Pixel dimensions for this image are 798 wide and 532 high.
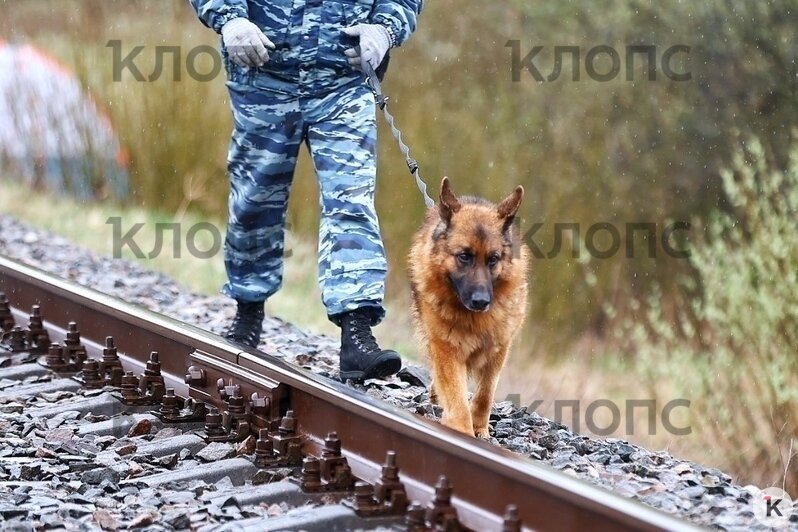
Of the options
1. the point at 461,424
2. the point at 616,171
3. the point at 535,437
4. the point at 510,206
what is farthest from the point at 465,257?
the point at 616,171

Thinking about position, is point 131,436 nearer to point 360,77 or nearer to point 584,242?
point 360,77

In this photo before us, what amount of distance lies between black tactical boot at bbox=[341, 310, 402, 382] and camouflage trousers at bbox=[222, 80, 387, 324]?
0.07m

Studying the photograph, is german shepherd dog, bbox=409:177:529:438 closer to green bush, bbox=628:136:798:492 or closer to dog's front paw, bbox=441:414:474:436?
dog's front paw, bbox=441:414:474:436

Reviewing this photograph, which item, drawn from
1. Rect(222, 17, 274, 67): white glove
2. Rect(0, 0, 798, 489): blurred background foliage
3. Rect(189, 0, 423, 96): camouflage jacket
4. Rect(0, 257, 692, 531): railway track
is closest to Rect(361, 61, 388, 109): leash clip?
Rect(189, 0, 423, 96): camouflage jacket

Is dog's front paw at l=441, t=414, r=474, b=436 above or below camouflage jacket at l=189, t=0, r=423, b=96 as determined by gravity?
below

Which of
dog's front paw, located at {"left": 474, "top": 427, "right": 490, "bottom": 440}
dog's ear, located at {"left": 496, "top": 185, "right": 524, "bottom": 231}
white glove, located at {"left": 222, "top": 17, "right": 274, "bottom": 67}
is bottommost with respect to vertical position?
dog's front paw, located at {"left": 474, "top": 427, "right": 490, "bottom": 440}

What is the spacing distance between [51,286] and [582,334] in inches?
144

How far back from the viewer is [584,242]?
8.64 m

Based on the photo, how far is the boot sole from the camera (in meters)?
5.23

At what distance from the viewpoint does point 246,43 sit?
524 cm

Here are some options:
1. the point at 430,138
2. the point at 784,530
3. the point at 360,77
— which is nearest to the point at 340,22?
the point at 360,77

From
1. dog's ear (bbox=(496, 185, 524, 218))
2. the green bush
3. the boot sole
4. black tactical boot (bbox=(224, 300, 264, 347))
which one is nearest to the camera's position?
dog's ear (bbox=(496, 185, 524, 218))

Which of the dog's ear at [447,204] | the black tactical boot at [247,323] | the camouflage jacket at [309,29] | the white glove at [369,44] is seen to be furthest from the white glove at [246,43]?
the black tactical boot at [247,323]

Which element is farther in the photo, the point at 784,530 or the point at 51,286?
the point at 51,286
